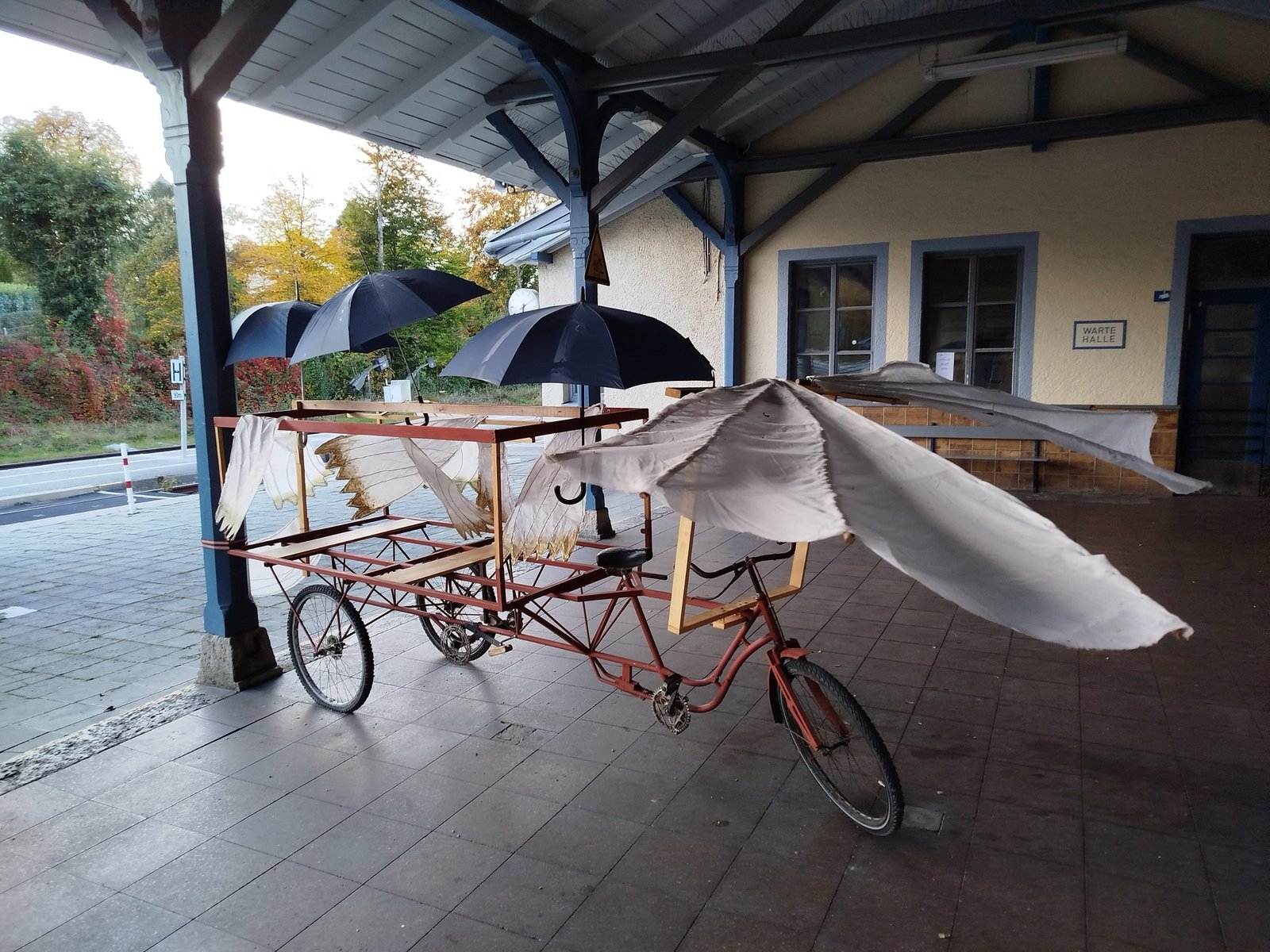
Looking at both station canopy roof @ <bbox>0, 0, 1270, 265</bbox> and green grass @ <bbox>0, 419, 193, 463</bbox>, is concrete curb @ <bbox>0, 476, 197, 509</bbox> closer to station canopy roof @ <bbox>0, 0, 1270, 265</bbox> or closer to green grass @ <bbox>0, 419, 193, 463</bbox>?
green grass @ <bbox>0, 419, 193, 463</bbox>

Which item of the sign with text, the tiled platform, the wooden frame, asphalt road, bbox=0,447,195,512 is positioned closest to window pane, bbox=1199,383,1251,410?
the sign with text

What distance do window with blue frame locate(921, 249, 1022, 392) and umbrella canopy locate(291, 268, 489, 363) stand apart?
7510 mm

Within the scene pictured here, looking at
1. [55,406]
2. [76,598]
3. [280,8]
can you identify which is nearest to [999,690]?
[280,8]

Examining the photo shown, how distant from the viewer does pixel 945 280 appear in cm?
1009

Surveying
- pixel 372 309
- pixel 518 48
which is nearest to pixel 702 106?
pixel 518 48

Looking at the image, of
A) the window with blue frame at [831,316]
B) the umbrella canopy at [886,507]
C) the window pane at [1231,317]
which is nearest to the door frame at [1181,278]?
the window pane at [1231,317]

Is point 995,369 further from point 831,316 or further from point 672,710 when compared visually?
point 672,710

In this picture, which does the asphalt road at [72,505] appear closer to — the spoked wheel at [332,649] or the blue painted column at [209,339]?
the blue painted column at [209,339]

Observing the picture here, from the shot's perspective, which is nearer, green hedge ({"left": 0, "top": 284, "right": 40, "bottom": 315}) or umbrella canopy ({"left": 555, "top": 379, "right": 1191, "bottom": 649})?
umbrella canopy ({"left": 555, "top": 379, "right": 1191, "bottom": 649})

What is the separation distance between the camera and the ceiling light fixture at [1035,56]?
669 centimetres

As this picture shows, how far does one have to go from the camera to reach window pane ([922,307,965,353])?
10.1 m

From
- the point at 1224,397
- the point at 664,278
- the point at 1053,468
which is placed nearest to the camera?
the point at 1224,397

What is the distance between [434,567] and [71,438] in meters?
20.3

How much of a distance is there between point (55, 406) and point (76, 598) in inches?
686
